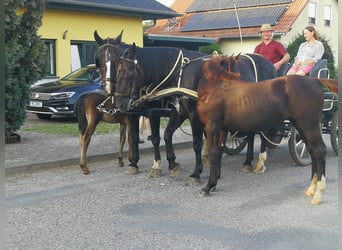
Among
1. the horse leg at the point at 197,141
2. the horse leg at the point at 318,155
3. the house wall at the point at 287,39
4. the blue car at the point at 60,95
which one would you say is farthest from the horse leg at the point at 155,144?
the house wall at the point at 287,39

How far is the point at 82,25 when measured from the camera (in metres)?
18.8

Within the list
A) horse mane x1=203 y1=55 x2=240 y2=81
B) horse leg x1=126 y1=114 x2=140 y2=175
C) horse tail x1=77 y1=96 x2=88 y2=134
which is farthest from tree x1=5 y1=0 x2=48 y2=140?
horse mane x1=203 y1=55 x2=240 y2=81

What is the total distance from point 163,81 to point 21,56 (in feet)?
13.7

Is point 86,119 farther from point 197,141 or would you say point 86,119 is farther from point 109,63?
point 197,141

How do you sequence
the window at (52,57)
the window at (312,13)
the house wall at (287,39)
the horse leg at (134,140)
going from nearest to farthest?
the horse leg at (134,140) < the window at (52,57) < the house wall at (287,39) < the window at (312,13)

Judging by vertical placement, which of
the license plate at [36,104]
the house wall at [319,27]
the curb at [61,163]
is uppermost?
the house wall at [319,27]

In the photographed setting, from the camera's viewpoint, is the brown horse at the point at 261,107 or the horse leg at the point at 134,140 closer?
the brown horse at the point at 261,107

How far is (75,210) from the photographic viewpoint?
5637 mm

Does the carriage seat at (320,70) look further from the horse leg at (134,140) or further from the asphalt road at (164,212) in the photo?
the horse leg at (134,140)

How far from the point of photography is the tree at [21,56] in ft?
29.7

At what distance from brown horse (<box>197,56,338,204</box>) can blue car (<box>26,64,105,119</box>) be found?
314 inches

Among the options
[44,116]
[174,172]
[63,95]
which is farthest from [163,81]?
[44,116]

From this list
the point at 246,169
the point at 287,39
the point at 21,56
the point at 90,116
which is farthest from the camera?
the point at 287,39

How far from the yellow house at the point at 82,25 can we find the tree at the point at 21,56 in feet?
24.6
